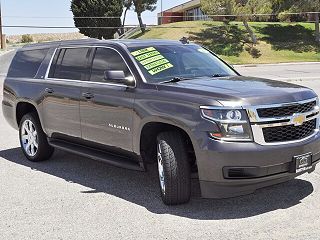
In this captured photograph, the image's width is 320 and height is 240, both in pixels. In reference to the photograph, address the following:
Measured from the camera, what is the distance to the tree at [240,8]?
34844 millimetres

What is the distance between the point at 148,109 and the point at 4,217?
5.97 feet

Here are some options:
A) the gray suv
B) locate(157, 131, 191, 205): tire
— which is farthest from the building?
locate(157, 131, 191, 205): tire

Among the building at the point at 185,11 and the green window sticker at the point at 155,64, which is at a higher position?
the green window sticker at the point at 155,64

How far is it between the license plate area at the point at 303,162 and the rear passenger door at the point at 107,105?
1.81m

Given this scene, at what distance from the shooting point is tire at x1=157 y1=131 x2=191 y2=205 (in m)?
4.72

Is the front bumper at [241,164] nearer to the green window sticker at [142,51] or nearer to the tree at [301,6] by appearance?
the green window sticker at [142,51]

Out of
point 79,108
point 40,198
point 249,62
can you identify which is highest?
→ point 79,108

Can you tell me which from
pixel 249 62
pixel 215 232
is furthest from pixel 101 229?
pixel 249 62

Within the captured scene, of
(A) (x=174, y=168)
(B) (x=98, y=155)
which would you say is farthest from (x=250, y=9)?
(A) (x=174, y=168)

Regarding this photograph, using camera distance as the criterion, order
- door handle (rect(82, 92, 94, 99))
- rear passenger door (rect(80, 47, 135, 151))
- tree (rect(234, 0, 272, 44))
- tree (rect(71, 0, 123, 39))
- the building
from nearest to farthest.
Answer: rear passenger door (rect(80, 47, 135, 151))
door handle (rect(82, 92, 94, 99))
tree (rect(234, 0, 272, 44))
tree (rect(71, 0, 123, 39))
the building

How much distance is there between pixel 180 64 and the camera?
5715mm

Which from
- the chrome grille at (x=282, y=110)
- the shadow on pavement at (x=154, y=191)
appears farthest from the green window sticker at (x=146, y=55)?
the chrome grille at (x=282, y=110)

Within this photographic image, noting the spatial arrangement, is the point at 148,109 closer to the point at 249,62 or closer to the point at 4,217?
the point at 4,217

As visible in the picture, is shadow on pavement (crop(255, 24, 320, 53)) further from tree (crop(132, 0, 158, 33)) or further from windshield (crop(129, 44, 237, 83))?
windshield (crop(129, 44, 237, 83))
